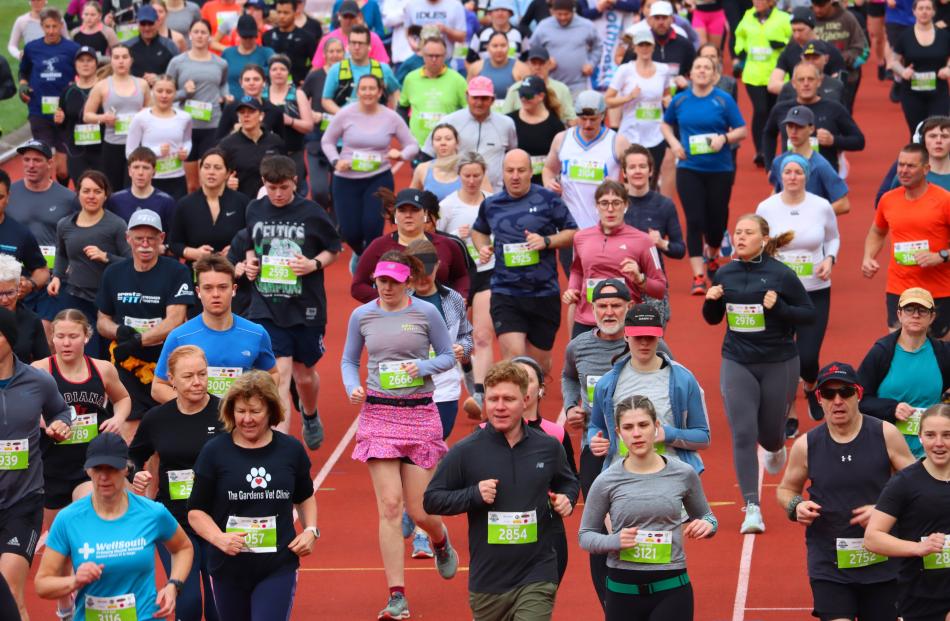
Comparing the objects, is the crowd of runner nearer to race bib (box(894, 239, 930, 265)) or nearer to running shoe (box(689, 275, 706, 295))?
race bib (box(894, 239, 930, 265))

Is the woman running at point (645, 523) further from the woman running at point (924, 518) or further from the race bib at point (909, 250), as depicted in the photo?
the race bib at point (909, 250)

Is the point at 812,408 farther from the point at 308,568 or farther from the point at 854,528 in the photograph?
the point at 854,528

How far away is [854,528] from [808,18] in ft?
32.5

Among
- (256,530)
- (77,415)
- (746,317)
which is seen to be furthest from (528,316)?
(256,530)

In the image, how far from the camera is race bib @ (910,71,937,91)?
59.0 ft

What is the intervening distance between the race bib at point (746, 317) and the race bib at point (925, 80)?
24.4 ft

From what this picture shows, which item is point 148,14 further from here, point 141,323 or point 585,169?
point 141,323

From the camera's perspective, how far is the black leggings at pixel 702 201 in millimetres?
16328

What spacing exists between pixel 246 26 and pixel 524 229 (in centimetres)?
645

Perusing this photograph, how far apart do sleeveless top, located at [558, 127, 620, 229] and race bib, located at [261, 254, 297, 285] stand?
2848mm

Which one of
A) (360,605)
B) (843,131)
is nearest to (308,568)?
(360,605)

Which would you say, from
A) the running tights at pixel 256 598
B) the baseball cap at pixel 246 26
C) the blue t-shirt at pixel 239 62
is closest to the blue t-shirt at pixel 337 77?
the baseball cap at pixel 246 26

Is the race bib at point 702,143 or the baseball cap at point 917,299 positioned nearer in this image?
the baseball cap at point 917,299

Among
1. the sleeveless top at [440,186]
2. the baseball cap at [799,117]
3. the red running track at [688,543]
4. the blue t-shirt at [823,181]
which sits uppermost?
the baseball cap at [799,117]
